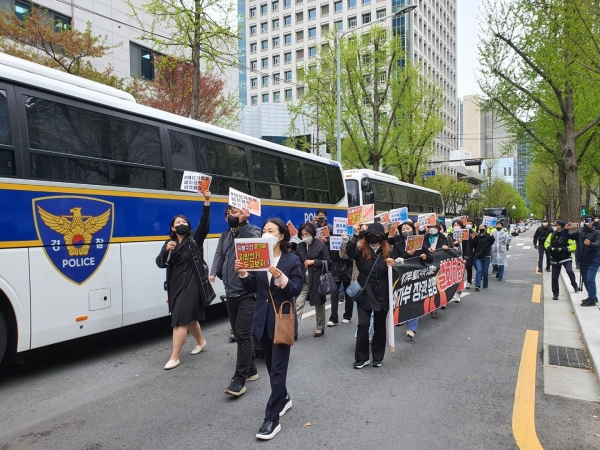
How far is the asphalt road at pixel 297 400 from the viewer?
11.6 feet

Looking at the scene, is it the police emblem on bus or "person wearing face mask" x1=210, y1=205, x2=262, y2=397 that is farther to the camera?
the police emblem on bus

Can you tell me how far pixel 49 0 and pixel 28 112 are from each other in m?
17.6

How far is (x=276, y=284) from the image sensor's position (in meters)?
3.52

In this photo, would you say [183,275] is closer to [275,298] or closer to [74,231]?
[74,231]

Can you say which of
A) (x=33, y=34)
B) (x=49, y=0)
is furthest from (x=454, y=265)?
(x=49, y=0)

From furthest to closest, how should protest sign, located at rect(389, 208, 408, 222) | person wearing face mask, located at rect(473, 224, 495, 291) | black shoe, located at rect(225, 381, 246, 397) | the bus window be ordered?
1. the bus window
2. person wearing face mask, located at rect(473, 224, 495, 291)
3. protest sign, located at rect(389, 208, 408, 222)
4. black shoe, located at rect(225, 381, 246, 397)

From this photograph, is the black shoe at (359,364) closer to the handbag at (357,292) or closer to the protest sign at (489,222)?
the handbag at (357,292)

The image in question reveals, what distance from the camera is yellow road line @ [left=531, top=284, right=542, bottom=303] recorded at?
10.3 metres

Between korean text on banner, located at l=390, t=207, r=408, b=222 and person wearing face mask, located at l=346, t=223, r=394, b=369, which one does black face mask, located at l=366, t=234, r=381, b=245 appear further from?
korean text on banner, located at l=390, t=207, r=408, b=222

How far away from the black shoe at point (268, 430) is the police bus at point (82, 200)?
117 inches

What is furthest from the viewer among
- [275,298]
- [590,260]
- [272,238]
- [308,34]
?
[308,34]

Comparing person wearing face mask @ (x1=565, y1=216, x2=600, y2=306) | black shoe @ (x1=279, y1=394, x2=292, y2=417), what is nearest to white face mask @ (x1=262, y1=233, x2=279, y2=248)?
black shoe @ (x1=279, y1=394, x2=292, y2=417)

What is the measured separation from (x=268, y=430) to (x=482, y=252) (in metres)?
9.22

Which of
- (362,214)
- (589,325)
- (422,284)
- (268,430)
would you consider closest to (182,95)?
(362,214)
